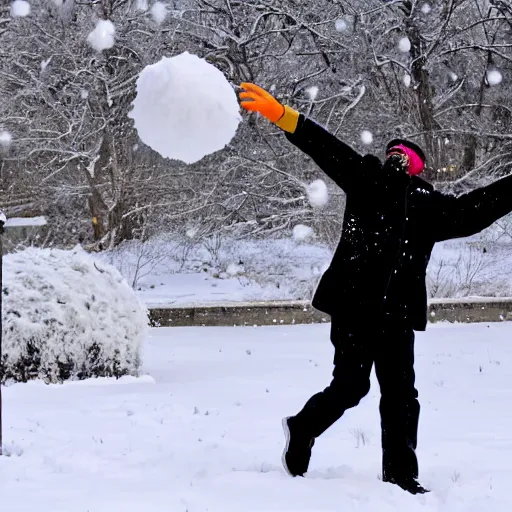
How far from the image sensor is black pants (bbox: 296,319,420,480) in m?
3.91

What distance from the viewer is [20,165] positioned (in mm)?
17641

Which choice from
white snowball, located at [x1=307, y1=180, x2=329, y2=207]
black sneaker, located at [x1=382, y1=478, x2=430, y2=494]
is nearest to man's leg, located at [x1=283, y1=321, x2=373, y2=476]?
black sneaker, located at [x1=382, y1=478, x2=430, y2=494]

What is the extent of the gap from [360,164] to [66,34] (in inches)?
512

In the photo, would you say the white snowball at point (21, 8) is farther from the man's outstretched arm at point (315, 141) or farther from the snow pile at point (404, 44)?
the man's outstretched arm at point (315, 141)

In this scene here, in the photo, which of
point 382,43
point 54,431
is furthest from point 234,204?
point 54,431

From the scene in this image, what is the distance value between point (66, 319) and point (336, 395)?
11.0ft

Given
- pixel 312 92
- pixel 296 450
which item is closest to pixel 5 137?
pixel 312 92

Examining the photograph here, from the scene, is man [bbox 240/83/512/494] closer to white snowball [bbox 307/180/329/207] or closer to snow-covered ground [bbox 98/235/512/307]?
snow-covered ground [bbox 98/235/512/307]

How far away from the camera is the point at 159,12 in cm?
1603

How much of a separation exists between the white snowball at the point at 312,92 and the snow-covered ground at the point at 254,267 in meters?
2.62

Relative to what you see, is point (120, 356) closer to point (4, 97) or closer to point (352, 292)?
point (352, 292)

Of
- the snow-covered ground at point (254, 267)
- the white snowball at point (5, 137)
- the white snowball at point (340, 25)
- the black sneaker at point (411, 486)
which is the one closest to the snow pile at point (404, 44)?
the white snowball at point (340, 25)

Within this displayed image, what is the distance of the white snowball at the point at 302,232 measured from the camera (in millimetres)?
15254

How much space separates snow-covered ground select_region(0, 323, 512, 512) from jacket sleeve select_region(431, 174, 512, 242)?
1.18 meters
